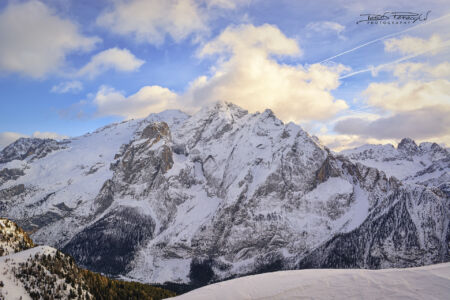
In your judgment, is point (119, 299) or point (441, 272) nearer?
point (441, 272)

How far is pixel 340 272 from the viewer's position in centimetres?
2050

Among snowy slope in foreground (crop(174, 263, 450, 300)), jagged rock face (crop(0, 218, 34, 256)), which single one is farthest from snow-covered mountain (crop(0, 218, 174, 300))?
snowy slope in foreground (crop(174, 263, 450, 300))

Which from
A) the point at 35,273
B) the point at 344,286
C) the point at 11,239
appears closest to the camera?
the point at 344,286

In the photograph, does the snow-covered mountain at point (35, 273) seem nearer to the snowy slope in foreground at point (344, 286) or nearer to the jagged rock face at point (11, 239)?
the jagged rock face at point (11, 239)

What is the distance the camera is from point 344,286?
59.9 feet

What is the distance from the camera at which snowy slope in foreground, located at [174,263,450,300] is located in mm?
16625

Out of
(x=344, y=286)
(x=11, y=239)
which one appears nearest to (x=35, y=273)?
(x=11, y=239)

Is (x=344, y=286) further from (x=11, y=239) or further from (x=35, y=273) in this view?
(x=11, y=239)

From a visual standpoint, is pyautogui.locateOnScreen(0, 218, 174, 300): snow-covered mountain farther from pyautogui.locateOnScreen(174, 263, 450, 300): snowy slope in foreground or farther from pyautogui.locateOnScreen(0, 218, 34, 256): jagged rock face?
pyautogui.locateOnScreen(174, 263, 450, 300): snowy slope in foreground

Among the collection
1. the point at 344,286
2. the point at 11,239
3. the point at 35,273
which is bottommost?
the point at 35,273

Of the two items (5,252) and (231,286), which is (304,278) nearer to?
(231,286)

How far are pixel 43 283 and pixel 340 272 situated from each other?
1656 inches

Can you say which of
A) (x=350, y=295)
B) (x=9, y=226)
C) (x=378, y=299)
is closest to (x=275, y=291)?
(x=350, y=295)

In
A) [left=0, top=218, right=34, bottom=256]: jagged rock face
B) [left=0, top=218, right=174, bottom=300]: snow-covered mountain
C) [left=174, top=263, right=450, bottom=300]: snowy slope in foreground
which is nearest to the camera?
[left=174, top=263, right=450, bottom=300]: snowy slope in foreground
